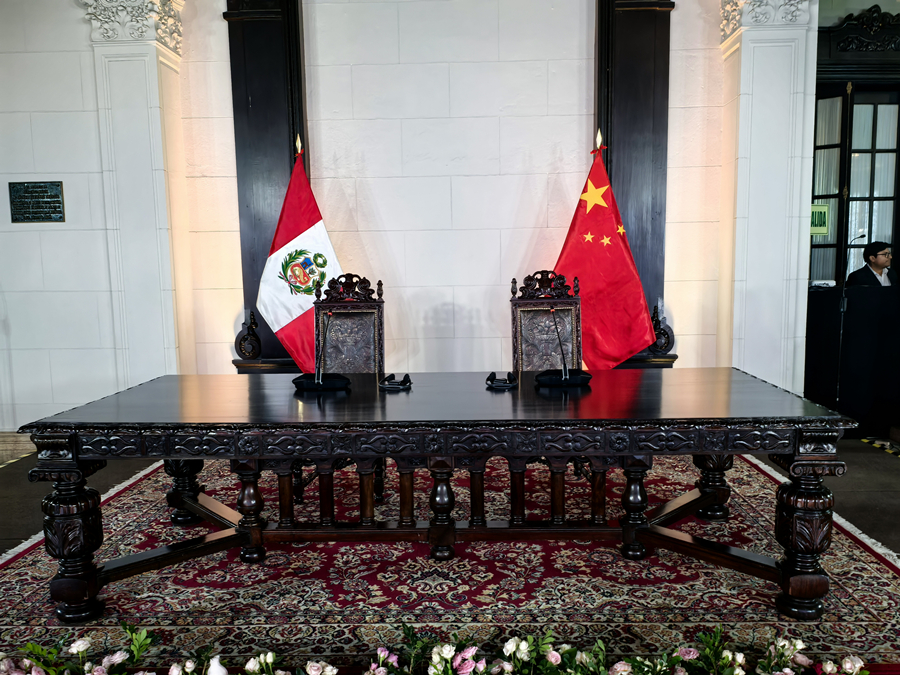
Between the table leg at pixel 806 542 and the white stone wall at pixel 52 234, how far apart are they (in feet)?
13.3

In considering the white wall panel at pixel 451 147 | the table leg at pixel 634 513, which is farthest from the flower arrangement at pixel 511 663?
the white wall panel at pixel 451 147

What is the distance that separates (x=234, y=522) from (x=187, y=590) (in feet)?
1.20

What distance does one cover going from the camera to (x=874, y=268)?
439cm

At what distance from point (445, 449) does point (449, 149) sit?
9.03 feet

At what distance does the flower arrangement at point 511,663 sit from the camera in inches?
62.9

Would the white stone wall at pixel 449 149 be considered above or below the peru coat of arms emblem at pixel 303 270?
above

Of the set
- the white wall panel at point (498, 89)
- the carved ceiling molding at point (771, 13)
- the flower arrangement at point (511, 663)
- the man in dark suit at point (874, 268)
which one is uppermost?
the carved ceiling molding at point (771, 13)

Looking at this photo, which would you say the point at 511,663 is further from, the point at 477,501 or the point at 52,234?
the point at 52,234

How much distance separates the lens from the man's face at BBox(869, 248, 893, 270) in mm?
4328

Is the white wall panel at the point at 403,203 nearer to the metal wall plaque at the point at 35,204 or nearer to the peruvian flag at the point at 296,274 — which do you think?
the peruvian flag at the point at 296,274

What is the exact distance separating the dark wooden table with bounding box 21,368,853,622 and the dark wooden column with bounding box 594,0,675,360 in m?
1.91

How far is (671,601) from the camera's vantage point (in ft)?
6.89

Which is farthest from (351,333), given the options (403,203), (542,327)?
(403,203)

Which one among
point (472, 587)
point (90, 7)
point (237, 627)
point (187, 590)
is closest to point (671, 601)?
point (472, 587)
